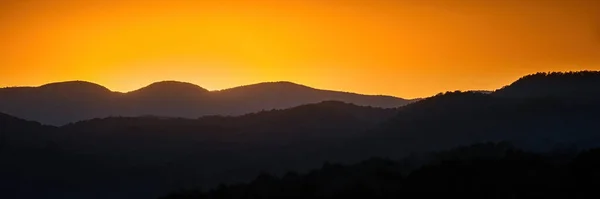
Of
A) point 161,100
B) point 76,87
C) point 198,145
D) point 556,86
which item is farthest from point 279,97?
point 556,86

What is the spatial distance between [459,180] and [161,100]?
397ft

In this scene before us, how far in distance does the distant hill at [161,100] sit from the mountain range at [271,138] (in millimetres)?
53469

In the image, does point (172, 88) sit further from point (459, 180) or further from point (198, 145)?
point (459, 180)

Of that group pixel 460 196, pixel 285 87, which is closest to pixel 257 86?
pixel 285 87

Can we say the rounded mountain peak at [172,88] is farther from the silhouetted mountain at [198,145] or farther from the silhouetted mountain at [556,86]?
the silhouetted mountain at [556,86]

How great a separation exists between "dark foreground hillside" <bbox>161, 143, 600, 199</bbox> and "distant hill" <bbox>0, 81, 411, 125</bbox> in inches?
3742

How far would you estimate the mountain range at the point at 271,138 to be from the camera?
80.0m

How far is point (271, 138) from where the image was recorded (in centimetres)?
9375

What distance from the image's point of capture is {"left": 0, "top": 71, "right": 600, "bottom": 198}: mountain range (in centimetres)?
8000

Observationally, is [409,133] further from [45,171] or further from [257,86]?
[257,86]

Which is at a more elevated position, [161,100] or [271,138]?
[161,100]

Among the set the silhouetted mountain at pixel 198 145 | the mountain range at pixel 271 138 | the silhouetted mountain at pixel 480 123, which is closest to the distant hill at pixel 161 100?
the silhouetted mountain at pixel 198 145

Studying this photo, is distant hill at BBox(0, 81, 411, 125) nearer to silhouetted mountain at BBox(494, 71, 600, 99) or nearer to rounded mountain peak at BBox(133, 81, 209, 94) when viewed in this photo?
rounded mountain peak at BBox(133, 81, 209, 94)

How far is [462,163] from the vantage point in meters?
52.7
